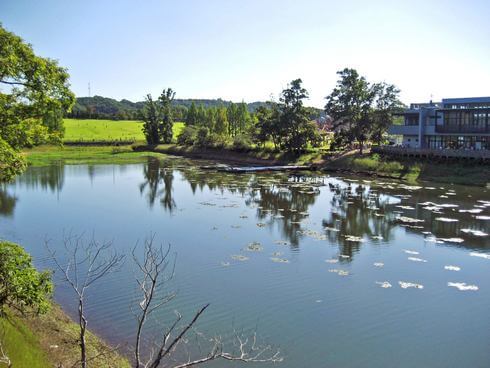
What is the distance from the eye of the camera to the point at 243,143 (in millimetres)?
72750

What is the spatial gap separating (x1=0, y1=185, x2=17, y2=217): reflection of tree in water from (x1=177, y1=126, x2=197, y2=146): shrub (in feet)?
154

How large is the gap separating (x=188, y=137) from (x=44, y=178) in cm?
3983

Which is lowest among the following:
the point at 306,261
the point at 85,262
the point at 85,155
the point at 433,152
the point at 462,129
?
the point at 306,261

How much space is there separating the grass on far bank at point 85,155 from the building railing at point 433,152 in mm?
36716

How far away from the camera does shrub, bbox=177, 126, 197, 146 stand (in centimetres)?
8369

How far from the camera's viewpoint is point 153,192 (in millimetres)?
39562

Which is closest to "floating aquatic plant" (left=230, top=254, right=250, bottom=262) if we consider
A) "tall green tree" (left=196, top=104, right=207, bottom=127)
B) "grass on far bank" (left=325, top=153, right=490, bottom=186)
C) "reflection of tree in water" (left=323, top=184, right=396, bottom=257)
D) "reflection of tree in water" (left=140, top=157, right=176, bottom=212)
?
"reflection of tree in water" (left=323, top=184, right=396, bottom=257)

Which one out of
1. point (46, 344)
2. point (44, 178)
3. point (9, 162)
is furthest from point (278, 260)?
point (44, 178)

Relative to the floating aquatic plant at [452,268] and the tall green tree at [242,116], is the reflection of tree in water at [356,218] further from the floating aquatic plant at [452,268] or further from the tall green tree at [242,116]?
the tall green tree at [242,116]

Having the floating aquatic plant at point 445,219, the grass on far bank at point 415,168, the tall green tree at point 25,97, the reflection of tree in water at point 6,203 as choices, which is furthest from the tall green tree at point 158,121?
the tall green tree at point 25,97

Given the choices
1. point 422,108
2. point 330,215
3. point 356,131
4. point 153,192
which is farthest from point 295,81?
point 330,215

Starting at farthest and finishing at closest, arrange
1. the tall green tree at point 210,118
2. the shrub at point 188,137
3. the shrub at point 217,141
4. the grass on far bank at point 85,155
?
the tall green tree at point 210,118
the shrub at point 188,137
the shrub at point 217,141
the grass on far bank at point 85,155

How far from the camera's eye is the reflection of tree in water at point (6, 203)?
2904 centimetres

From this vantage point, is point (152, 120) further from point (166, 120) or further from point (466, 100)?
point (466, 100)
